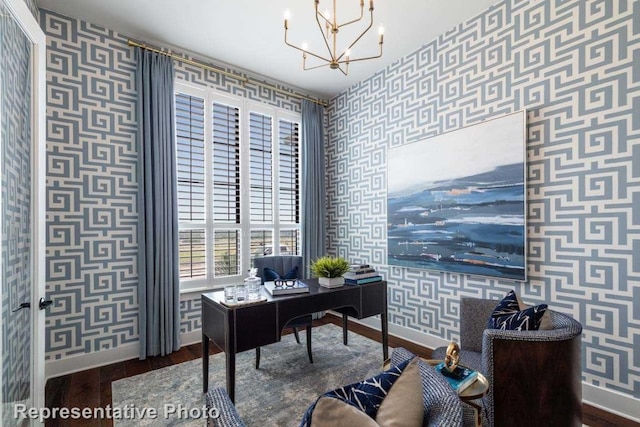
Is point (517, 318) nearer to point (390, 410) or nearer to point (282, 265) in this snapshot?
point (390, 410)

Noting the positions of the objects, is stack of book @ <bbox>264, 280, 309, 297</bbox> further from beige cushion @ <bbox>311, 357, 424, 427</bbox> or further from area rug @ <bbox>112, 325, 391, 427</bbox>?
beige cushion @ <bbox>311, 357, 424, 427</bbox>

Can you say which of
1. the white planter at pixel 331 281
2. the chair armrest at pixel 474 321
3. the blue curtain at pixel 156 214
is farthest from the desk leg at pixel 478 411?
the blue curtain at pixel 156 214

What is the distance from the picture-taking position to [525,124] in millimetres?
2373

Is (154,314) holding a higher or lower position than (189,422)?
higher

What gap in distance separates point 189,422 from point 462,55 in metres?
3.60

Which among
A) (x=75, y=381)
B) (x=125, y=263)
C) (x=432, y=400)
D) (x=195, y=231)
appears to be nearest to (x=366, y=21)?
(x=195, y=231)

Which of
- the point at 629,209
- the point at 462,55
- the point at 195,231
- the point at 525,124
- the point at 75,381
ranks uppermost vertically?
the point at 462,55

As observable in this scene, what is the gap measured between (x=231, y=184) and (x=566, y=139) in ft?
10.3

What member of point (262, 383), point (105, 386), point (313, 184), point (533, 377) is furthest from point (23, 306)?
point (313, 184)

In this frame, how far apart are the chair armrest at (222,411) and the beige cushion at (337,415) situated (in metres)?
0.31

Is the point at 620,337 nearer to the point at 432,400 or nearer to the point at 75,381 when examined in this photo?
the point at 432,400

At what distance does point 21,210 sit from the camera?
5.33ft

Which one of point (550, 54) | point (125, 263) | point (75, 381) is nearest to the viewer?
point (550, 54)

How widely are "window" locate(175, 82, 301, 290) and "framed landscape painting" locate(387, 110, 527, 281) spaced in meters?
1.39
